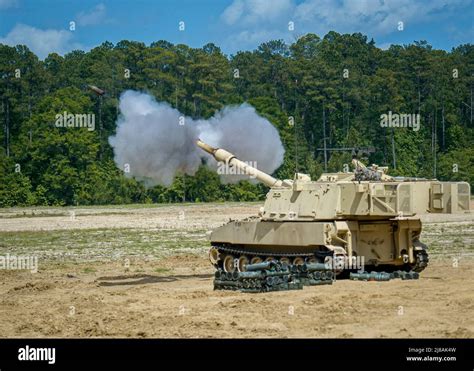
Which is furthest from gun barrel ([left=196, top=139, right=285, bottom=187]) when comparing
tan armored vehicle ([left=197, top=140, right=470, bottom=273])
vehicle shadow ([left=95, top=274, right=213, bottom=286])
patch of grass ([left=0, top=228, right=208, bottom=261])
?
patch of grass ([left=0, top=228, right=208, bottom=261])

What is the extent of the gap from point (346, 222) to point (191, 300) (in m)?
5.69

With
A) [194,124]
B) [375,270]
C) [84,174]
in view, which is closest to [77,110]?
[84,174]

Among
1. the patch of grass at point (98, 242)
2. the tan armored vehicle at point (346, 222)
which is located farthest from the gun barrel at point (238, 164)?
the patch of grass at point (98, 242)

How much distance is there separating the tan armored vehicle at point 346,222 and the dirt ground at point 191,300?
111cm

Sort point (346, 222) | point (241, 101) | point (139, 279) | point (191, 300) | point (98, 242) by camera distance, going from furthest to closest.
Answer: point (241, 101) < point (98, 242) < point (139, 279) < point (346, 222) < point (191, 300)

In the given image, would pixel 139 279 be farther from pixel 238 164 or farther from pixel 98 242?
pixel 98 242

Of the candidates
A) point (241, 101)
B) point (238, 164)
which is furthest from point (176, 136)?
point (241, 101)

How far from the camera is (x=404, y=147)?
86188 mm

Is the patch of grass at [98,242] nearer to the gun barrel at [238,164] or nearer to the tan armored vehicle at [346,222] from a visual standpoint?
the gun barrel at [238,164]

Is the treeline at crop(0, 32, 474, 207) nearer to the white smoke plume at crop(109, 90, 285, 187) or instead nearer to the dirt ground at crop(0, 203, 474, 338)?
the dirt ground at crop(0, 203, 474, 338)

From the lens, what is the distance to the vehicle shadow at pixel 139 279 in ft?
104

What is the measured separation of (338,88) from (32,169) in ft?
92.2

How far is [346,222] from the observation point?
30.0 meters
